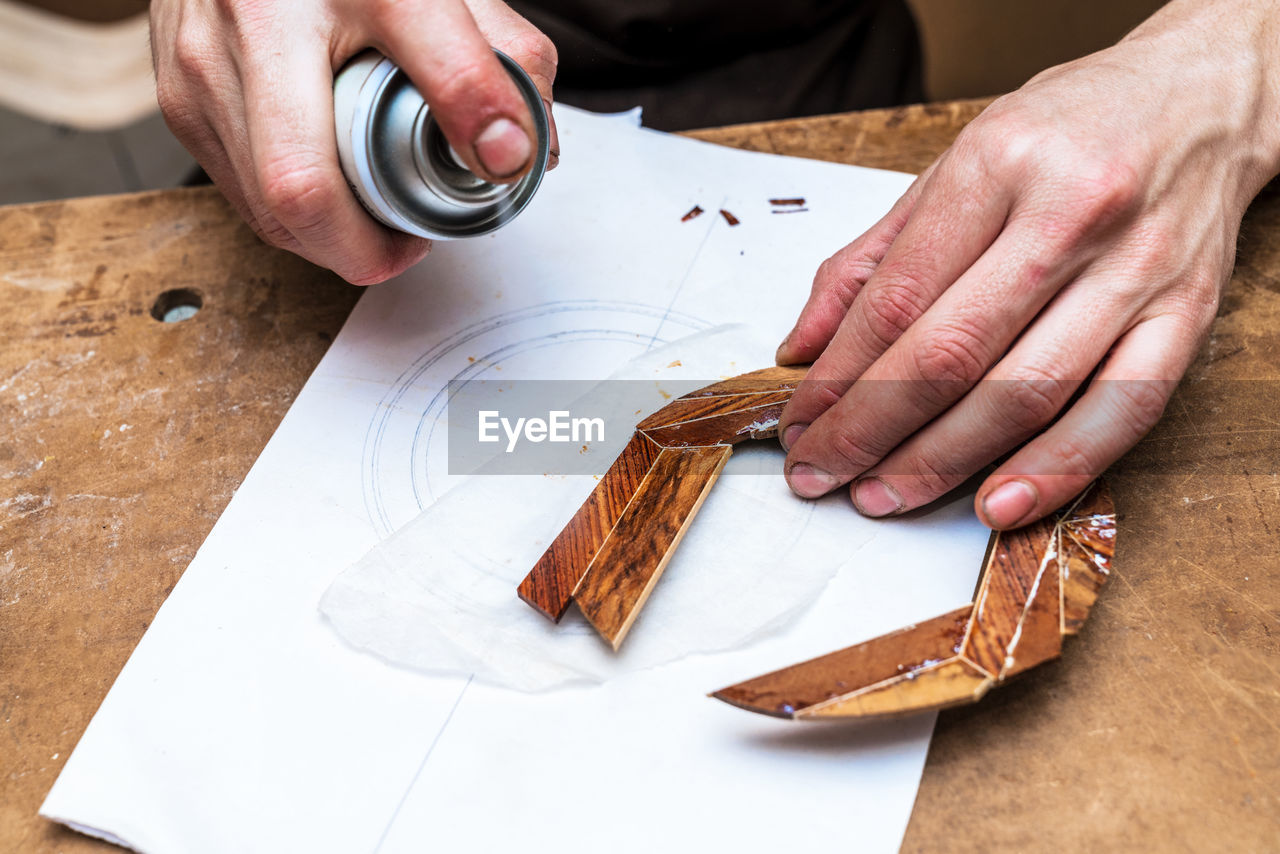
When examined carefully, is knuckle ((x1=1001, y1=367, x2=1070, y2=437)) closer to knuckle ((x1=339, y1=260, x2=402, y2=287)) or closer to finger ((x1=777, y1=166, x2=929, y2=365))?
finger ((x1=777, y1=166, x2=929, y2=365))

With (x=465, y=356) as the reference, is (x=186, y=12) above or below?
above

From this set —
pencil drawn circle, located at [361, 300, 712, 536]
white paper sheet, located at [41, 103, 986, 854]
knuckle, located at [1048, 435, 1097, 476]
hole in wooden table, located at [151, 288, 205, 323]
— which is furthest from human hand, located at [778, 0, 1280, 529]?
hole in wooden table, located at [151, 288, 205, 323]

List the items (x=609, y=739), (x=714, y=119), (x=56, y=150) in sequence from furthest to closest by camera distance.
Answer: (x=56, y=150) → (x=714, y=119) → (x=609, y=739)

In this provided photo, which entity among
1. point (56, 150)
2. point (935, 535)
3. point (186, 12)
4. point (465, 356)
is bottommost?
point (56, 150)

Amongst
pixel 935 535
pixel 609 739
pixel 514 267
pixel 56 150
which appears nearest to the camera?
pixel 609 739

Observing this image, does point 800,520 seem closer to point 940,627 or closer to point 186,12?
point 940,627

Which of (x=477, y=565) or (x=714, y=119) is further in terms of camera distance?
(x=714, y=119)

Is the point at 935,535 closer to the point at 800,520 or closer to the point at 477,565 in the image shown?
the point at 800,520

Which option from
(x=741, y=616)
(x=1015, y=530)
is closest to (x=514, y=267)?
(x=741, y=616)

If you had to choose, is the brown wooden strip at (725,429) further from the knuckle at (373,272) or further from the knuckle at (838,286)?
the knuckle at (373,272)
